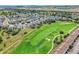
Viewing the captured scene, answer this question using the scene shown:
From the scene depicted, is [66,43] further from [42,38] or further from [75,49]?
[42,38]

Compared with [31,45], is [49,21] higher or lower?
higher

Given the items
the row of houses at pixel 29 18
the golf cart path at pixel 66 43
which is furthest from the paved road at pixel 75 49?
the row of houses at pixel 29 18

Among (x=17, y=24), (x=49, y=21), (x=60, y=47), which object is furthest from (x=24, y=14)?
(x=60, y=47)

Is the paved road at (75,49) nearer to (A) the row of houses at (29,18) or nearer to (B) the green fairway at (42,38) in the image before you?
(B) the green fairway at (42,38)

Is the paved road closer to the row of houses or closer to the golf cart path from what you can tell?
the golf cart path

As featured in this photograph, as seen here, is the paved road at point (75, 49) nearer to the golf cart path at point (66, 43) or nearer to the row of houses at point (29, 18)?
the golf cart path at point (66, 43)

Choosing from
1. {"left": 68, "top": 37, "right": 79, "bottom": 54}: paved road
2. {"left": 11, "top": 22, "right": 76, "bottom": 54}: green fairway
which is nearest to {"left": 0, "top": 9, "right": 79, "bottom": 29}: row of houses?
{"left": 11, "top": 22, "right": 76, "bottom": 54}: green fairway

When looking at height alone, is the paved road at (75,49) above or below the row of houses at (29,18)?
below

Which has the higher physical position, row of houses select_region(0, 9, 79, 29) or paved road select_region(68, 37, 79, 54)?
row of houses select_region(0, 9, 79, 29)
